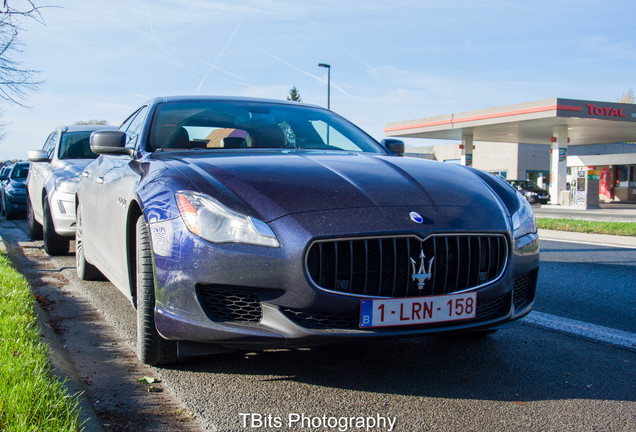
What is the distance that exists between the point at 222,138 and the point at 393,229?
178 centimetres

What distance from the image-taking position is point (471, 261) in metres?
2.85

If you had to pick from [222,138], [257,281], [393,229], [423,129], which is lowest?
[257,281]

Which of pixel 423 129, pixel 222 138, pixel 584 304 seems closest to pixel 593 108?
pixel 423 129

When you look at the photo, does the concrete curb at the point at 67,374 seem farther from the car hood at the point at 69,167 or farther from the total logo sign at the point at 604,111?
the total logo sign at the point at 604,111

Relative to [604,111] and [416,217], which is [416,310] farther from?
[604,111]

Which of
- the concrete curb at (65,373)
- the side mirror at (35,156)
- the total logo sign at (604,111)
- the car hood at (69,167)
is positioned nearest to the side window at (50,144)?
the side mirror at (35,156)

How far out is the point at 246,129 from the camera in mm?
4156

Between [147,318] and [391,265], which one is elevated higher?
→ [391,265]

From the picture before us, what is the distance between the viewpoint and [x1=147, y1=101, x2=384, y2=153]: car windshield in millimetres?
3982

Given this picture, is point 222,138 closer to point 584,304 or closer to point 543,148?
point 584,304

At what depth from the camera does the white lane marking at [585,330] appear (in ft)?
12.3

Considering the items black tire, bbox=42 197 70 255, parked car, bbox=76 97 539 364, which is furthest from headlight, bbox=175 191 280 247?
black tire, bbox=42 197 70 255

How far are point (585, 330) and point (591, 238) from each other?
766 cm

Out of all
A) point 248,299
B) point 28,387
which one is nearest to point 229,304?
point 248,299
